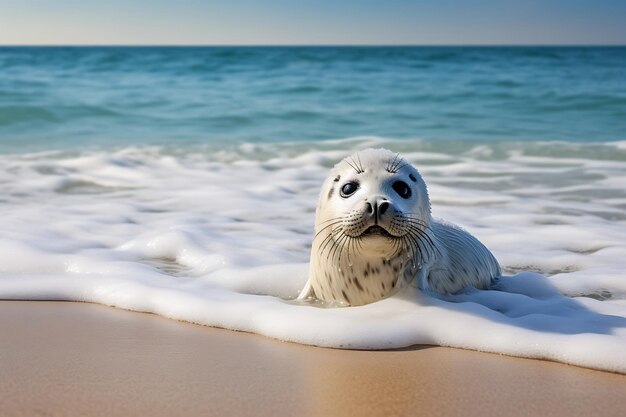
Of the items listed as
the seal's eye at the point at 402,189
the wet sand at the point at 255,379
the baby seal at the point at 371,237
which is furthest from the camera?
the seal's eye at the point at 402,189

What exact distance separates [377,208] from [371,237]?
152mm

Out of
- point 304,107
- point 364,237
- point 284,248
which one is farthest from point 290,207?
point 304,107

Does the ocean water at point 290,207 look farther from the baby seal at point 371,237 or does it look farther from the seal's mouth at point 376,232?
the seal's mouth at point 376,232

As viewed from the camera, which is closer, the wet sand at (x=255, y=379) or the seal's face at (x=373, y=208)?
the wet sand at (x=255, y=379)

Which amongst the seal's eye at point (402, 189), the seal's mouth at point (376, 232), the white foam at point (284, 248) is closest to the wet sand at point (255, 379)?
the white foam at point (284, 248)

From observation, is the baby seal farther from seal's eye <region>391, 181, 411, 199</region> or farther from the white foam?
the white foam

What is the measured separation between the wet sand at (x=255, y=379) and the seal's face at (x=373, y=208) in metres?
0.57

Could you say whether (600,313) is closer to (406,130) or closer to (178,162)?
(178,162)

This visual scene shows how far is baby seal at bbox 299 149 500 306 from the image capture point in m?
3.89

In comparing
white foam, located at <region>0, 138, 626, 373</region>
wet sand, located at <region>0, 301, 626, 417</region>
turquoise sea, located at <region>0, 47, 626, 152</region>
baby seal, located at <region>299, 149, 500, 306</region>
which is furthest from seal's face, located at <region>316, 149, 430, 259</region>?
turquoise sea, located at <region>0, 47, 626, 152</region>

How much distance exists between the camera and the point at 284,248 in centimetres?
581

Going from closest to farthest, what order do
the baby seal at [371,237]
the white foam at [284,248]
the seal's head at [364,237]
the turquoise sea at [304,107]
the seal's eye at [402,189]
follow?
the white foam at [284,248] → the baby seal at [371,237] → the seal's head at [364,237] → the seal's eye at [402,189] → the turquoise sea at [304,107]

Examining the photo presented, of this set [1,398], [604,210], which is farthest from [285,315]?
[604,210]

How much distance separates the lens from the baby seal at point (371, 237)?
153 inches
